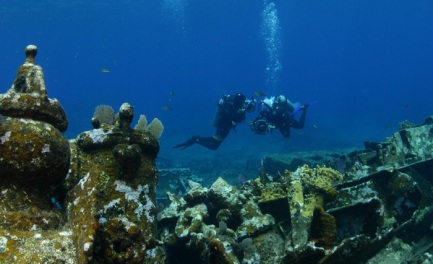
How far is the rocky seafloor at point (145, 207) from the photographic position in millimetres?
2234

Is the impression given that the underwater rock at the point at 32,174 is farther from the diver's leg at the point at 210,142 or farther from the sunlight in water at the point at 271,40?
the sunlight in water at the point at 271,40

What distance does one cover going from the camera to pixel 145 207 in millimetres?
3375

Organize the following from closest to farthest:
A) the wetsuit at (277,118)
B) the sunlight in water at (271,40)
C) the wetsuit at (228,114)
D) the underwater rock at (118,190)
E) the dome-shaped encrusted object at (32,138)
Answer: the underwater rock at (118,190) < the dome-shaped encrusted object at (32,138) < the wetsuit at (277,118) < the wetsuit at (228,114) < the sunlight in water at (271,40)

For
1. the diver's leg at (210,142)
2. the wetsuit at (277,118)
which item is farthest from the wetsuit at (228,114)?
the wetsuit at (277,118)

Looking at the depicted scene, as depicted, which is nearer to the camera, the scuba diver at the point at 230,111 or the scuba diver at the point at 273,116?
the scuba diver at the point at 273,116

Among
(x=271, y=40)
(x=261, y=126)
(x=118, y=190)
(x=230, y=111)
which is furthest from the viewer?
(x=271, y=40)

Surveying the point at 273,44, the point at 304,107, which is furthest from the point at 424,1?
the point at 304,107

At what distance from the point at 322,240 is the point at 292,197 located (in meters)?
1.10

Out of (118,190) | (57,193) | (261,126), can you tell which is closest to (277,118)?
(261,126)

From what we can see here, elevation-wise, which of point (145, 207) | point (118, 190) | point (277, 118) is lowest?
point (145, 207)

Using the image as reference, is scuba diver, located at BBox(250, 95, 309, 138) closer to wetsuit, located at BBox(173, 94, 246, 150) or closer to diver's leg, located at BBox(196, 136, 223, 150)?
wetsuit, located at BBox(173, 94, 246, 150)

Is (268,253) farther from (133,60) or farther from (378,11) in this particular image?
(133,60)

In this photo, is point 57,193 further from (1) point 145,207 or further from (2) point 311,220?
(2) point 311,220

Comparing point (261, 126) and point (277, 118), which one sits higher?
point (277, 118)
